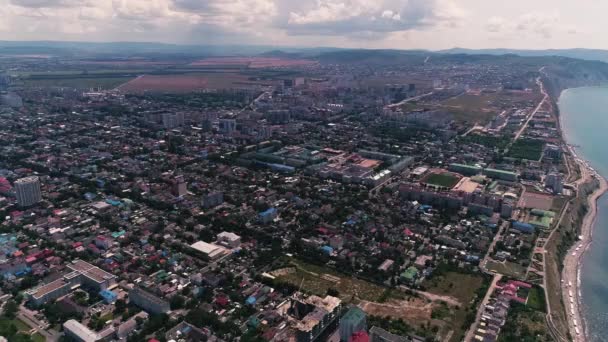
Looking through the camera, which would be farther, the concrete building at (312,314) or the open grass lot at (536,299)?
the open grass lot at (536,299)

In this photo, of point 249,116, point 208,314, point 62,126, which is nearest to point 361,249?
point 208,314

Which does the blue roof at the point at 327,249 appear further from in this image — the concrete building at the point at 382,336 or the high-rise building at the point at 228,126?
the high-rise building at the point at 228,126

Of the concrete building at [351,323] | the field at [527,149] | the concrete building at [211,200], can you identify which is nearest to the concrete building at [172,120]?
the concrete building at [211,200]

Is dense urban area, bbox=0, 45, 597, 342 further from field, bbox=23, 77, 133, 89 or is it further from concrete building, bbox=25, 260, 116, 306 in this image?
field, bbox=23, 77, 133, 89

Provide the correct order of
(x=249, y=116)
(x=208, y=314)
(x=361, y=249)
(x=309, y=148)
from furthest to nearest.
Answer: (x=249, y=116)
(x=309, y=148)
(x=361, y=249)
(x=208, y=314)

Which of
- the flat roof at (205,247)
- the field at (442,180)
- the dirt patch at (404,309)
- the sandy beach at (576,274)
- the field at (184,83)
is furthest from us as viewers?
the field at (184,83)

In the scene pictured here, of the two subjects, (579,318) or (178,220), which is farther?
(178,220)

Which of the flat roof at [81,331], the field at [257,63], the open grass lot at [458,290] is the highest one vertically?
the field at [257,63]

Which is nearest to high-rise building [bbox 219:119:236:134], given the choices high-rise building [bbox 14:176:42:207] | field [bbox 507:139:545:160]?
high-rise building [bbox 14:176:42:207]

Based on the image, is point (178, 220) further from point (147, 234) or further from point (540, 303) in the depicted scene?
point (540, 303)
